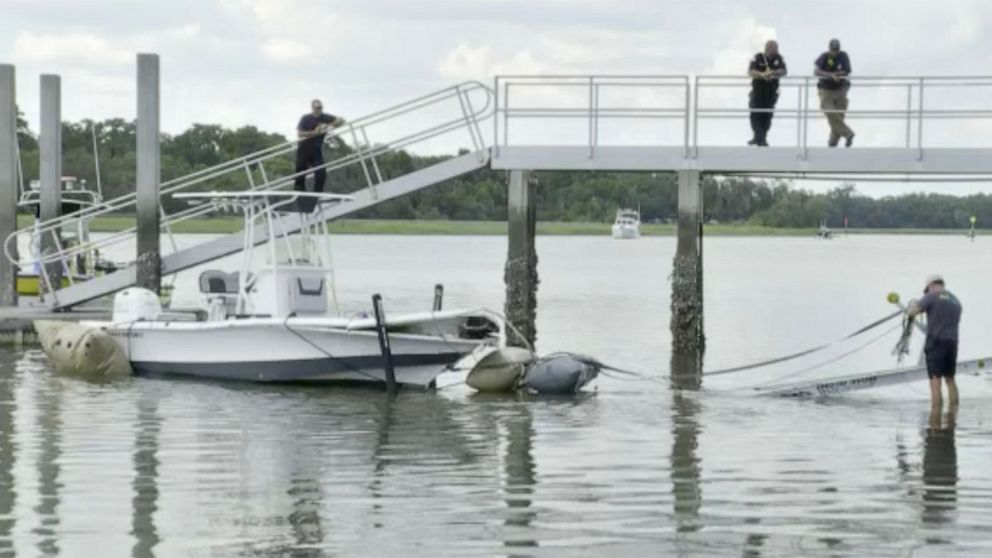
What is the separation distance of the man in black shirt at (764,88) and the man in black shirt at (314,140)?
6321mm

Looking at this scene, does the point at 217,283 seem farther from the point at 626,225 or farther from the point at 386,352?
the point at 626,225

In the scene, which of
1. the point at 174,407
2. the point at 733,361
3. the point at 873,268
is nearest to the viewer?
the point at 174,407

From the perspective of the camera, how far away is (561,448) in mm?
21031

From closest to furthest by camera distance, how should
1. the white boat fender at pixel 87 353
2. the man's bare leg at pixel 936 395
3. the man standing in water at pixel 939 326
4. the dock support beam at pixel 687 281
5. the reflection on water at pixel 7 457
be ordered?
1. the reflection on water at pixel 7 457
2. the man standing in water at pixel 939 326
3. the man's bare leg at pixel 936 395
4. the white boat fender at pixel 87 353
5. the dock support beam at pixel 687 281

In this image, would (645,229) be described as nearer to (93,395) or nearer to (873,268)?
(873,268)

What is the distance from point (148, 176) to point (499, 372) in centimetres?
905

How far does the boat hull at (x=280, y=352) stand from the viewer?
26.6 metres

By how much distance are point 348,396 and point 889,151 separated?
31.4ft

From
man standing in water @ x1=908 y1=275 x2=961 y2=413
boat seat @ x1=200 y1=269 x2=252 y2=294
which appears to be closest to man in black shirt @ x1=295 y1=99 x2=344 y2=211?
boat seat @ x1=200 y1=269 x2=252 y2=294

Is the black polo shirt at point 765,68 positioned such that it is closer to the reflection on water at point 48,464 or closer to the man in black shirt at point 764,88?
the man in black shirt at point 764,88

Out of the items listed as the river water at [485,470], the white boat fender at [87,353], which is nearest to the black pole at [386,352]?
the river water at [485,470]

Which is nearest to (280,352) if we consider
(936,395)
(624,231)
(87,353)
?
(87,353)

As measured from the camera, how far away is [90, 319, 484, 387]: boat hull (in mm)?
26562

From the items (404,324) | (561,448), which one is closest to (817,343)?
(404,324)
